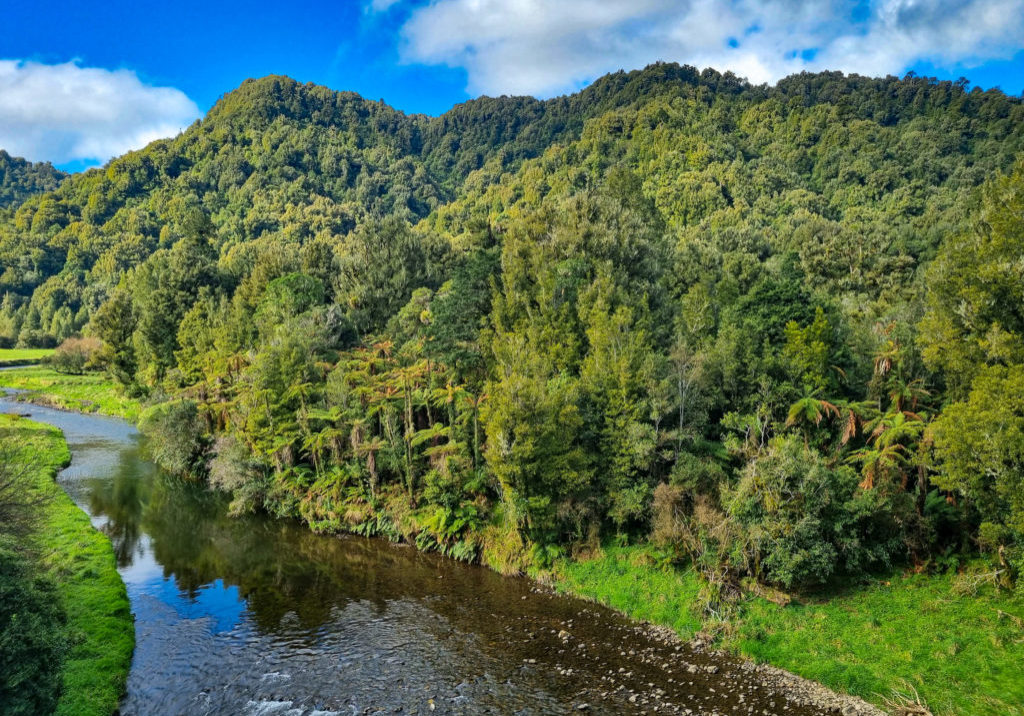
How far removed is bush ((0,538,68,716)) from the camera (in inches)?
630

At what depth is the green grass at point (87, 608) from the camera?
2150cm

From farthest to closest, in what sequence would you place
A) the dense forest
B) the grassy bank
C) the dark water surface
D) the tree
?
the dense forest, the tree, the dark water surface, the grassy bank

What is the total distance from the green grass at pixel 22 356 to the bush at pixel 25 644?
145m

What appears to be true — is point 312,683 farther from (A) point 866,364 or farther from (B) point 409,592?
(A) point 866,364

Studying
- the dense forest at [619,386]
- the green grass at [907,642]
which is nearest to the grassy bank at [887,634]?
the green grass at [907,642]

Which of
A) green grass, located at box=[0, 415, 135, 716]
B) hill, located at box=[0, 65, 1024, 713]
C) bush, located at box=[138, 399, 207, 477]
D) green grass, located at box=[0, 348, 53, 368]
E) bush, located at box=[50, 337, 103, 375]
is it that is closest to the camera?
green grass, located at box=[0, 415, 135, 716]

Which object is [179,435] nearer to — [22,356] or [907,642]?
[907,642]

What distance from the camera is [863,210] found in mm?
102250

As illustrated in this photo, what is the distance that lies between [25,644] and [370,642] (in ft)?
45.2

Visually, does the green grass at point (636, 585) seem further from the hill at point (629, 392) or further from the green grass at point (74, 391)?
the green grass at point (74, 391)

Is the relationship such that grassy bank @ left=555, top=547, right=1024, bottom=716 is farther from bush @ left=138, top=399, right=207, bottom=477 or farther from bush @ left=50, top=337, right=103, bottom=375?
bush @ left=50, top=337, right=103, bottom=375

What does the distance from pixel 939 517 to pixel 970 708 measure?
11353 mm

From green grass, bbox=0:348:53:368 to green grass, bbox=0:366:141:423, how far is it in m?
12.8

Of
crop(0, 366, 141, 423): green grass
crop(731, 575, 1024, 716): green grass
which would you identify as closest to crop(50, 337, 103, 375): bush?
crop(0, 366, 141, 423): green grass
